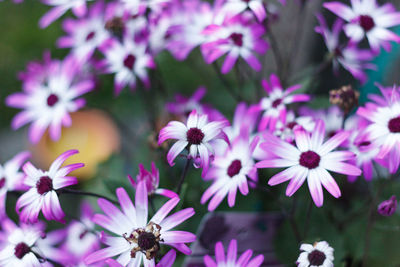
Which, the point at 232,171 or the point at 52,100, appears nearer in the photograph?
the point at 232,171

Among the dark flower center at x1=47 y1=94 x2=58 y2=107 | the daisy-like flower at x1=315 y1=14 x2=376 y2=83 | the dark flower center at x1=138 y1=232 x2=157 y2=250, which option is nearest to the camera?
the dark flower center at x1=138 y1=232 x2=157 y2=250

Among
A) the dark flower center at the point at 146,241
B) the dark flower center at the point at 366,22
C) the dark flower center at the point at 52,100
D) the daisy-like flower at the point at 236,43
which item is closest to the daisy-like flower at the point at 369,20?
the dark flower center at the point at 366,22

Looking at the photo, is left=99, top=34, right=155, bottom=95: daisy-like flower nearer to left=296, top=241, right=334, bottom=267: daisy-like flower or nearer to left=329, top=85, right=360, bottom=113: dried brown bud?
left=329, top=85, right=360, bottom=113: dried brown bud

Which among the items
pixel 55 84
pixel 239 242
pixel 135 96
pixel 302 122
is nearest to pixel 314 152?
pixel 302 122

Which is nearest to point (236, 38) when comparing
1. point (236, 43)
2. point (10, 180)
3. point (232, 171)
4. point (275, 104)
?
point (236, 43)

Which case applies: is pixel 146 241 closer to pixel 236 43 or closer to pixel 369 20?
pixel 236 43

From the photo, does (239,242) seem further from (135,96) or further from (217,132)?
(135,96)

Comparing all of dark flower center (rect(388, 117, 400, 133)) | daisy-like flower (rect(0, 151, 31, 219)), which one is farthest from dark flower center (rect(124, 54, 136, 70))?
dark flower center (rect(388, 117, 400, 133))
